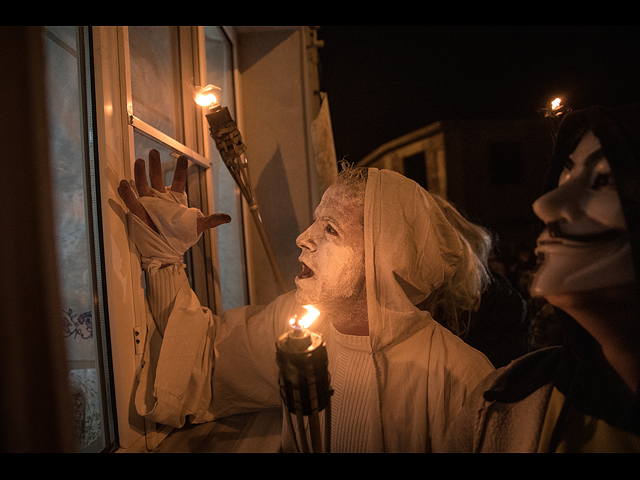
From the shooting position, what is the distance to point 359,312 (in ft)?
2.66

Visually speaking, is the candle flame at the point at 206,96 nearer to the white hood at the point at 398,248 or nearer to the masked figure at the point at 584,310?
the white hood at the point at 398,248

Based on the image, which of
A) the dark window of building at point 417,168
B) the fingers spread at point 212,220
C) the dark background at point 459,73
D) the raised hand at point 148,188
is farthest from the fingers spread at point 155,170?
the dark window of building at point 417,168

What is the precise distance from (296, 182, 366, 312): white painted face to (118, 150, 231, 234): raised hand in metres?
0.28

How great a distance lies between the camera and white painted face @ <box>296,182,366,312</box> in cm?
76

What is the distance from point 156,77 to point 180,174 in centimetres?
45

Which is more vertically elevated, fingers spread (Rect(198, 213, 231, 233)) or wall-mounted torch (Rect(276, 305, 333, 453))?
fingers spread (Rect(198, 213, 231, 233))

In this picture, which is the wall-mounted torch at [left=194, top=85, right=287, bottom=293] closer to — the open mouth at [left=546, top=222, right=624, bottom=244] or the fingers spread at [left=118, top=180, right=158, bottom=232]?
the fingers spread at [left=118, top=180, right=158, bottom=232]

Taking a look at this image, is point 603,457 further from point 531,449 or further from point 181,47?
point 181,47

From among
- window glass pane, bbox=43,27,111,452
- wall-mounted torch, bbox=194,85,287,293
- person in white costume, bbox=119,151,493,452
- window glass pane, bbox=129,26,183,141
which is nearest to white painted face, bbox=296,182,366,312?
person in white costume, bbox=119,151,493,452

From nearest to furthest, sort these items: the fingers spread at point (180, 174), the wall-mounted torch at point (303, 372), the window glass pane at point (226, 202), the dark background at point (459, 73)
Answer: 1. the wall-mounted torch at point (303, 372)
2. the dark background at point (459, 73)
3. the fingers spread at point (180, 174)
4. the window glass pane at point (226, 202)

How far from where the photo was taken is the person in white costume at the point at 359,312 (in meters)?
0.71

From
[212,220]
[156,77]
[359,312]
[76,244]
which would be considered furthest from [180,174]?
[359,312]

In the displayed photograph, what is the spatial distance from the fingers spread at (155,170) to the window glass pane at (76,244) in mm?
154

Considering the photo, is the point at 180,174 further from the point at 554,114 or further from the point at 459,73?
the point at 554,114
